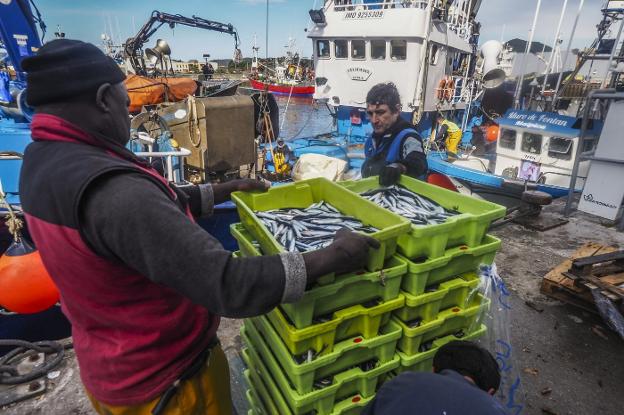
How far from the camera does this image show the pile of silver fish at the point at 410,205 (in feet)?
8.54

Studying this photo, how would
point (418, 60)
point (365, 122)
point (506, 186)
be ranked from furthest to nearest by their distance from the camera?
1. point (365, 122)
2. point (418, 60)
3. point (506, 186)

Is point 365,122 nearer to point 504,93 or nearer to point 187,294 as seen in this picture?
point 187,294

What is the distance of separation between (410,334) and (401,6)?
1354 cm

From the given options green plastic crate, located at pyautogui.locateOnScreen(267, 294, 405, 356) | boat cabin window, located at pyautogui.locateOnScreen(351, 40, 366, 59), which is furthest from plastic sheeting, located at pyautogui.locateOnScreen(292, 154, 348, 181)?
green plastic crate, located at pyautogui.locateOnScreen(267, 294, 405, 356)

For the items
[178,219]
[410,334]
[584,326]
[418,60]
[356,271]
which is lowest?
[584,326]

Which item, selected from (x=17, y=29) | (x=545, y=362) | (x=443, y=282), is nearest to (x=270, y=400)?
(x=443, y=282)

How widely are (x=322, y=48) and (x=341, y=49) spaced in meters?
0.92

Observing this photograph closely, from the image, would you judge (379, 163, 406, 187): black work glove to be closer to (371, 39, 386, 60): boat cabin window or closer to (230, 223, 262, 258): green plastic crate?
(230, 223, 262, 258): green plastic crate

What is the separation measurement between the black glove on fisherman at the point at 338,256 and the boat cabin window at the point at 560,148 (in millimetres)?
11093

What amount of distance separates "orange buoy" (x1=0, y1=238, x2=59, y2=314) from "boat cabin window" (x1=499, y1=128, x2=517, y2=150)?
496 inches

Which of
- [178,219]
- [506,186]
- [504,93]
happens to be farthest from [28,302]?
[504,93]

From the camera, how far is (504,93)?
26828 millimetres

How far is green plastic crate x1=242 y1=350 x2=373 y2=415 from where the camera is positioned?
2.37 meters

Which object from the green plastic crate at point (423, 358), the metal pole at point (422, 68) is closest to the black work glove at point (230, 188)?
the green plastic crate at point (423, 358)
